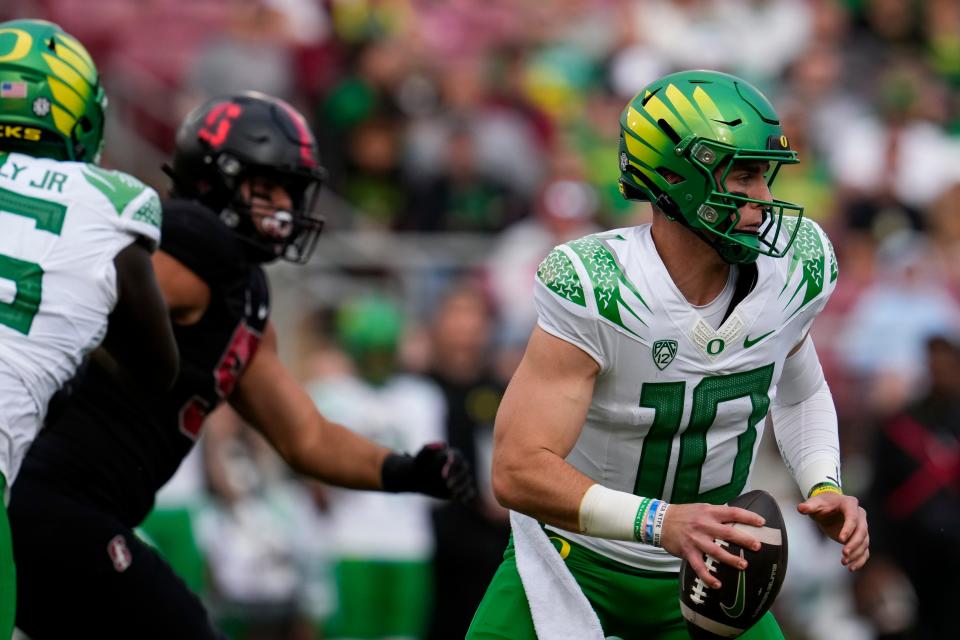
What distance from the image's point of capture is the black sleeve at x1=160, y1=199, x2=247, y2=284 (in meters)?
4.81

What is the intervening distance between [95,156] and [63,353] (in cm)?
67

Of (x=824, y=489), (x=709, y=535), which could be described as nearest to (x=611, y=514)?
(x=709, y=535)

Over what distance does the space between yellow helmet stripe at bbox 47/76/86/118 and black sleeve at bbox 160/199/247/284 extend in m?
0.56

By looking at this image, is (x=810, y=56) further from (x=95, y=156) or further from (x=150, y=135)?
(x=95, y=156)

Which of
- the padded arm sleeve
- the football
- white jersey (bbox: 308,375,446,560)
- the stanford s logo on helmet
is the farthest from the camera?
white jersey (bbox: 308,375,446,560)

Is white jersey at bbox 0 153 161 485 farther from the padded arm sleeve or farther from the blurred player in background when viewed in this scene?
the blurred player in background

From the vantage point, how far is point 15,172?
4.19 meters

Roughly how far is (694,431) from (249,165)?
6.19 ft

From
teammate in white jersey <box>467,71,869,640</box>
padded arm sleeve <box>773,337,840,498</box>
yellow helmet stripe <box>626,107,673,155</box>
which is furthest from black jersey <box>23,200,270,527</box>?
padded arm sleeve <box>773,337,840,498</box>

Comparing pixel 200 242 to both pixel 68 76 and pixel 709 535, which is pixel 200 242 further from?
pixel 709 535

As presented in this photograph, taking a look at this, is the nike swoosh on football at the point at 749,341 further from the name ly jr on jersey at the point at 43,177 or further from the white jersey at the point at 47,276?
the name ly jr on jersey at the point at 43,177

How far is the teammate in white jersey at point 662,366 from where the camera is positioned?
374cm

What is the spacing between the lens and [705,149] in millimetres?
3840

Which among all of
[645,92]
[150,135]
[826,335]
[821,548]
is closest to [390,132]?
[150,135]
